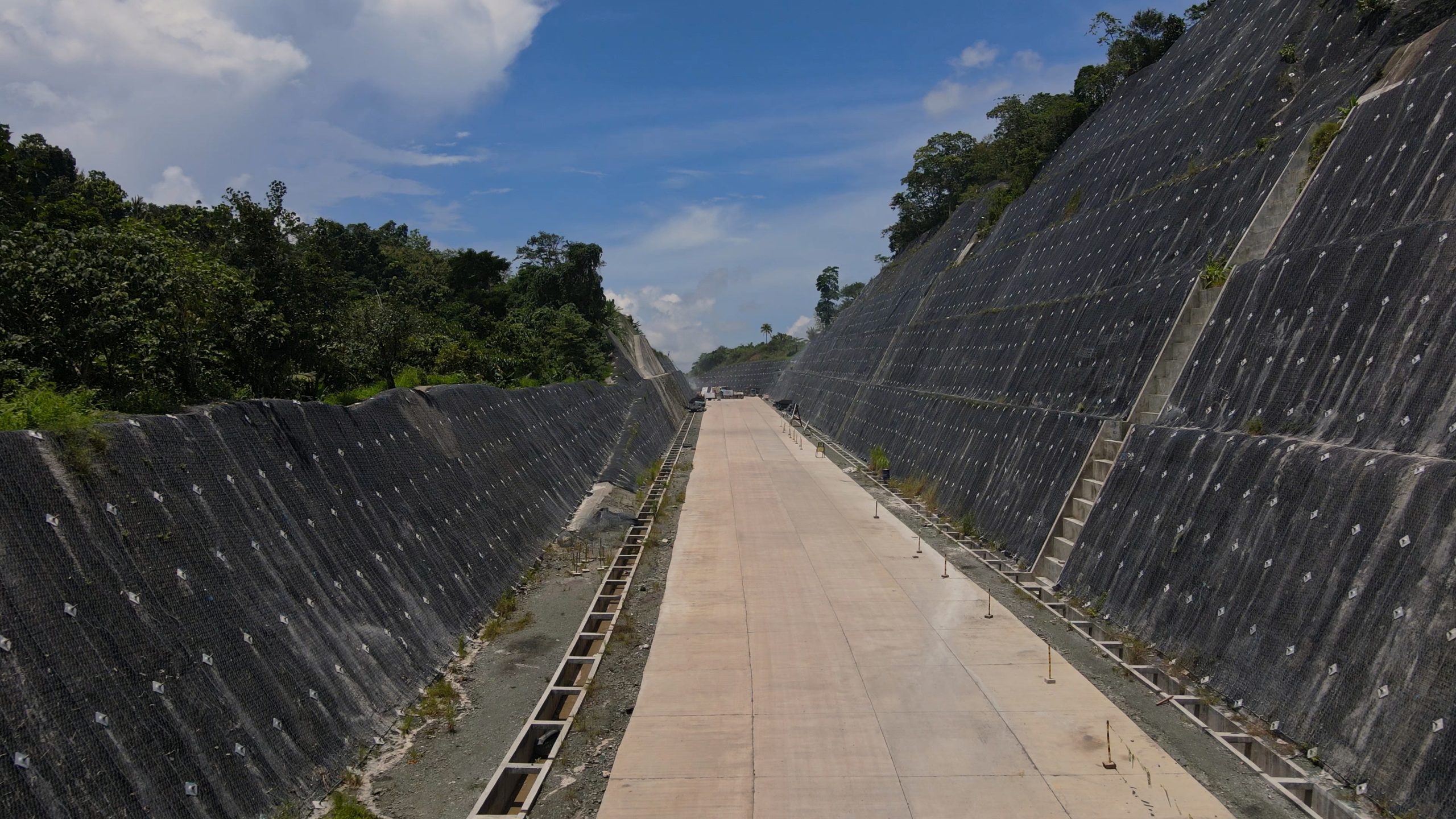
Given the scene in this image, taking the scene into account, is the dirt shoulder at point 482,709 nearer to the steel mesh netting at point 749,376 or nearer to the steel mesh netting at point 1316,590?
the steel mesh netting at point 1316,590

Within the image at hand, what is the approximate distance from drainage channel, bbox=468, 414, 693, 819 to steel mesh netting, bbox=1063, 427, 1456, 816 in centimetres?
750

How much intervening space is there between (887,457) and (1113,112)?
1862 centimetres

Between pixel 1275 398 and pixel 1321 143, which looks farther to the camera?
pixel 1321 143

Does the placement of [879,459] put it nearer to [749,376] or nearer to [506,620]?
[506,620]

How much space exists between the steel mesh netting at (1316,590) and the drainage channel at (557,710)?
24.6 feet

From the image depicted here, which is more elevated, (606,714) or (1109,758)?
(1109,758)

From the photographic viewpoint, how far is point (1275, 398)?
39.2ft

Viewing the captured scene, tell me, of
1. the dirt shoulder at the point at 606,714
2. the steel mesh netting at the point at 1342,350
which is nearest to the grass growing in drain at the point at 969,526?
the steel mesh netting at the point at 1342,350

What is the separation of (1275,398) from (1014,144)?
4146cm

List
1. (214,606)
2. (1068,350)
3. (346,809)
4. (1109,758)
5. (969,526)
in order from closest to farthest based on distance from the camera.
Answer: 1. (346,809)
2. (214,606)
3. (1109,758)
4. (969,526)
5. (1068,350)

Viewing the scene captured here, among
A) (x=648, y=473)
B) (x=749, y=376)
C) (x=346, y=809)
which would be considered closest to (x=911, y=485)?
(x=648, y=473)

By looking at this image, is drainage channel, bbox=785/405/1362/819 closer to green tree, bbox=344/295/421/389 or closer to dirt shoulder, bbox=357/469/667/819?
dirt shoulder, bbox=357/469/667/819

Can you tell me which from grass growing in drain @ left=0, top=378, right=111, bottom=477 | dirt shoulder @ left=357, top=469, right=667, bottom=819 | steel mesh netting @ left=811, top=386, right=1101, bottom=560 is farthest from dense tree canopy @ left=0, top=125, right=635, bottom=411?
steel mesh netting @ left=811, top=386, right=1101, bottom=560

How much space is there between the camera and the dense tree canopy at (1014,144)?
130ft
